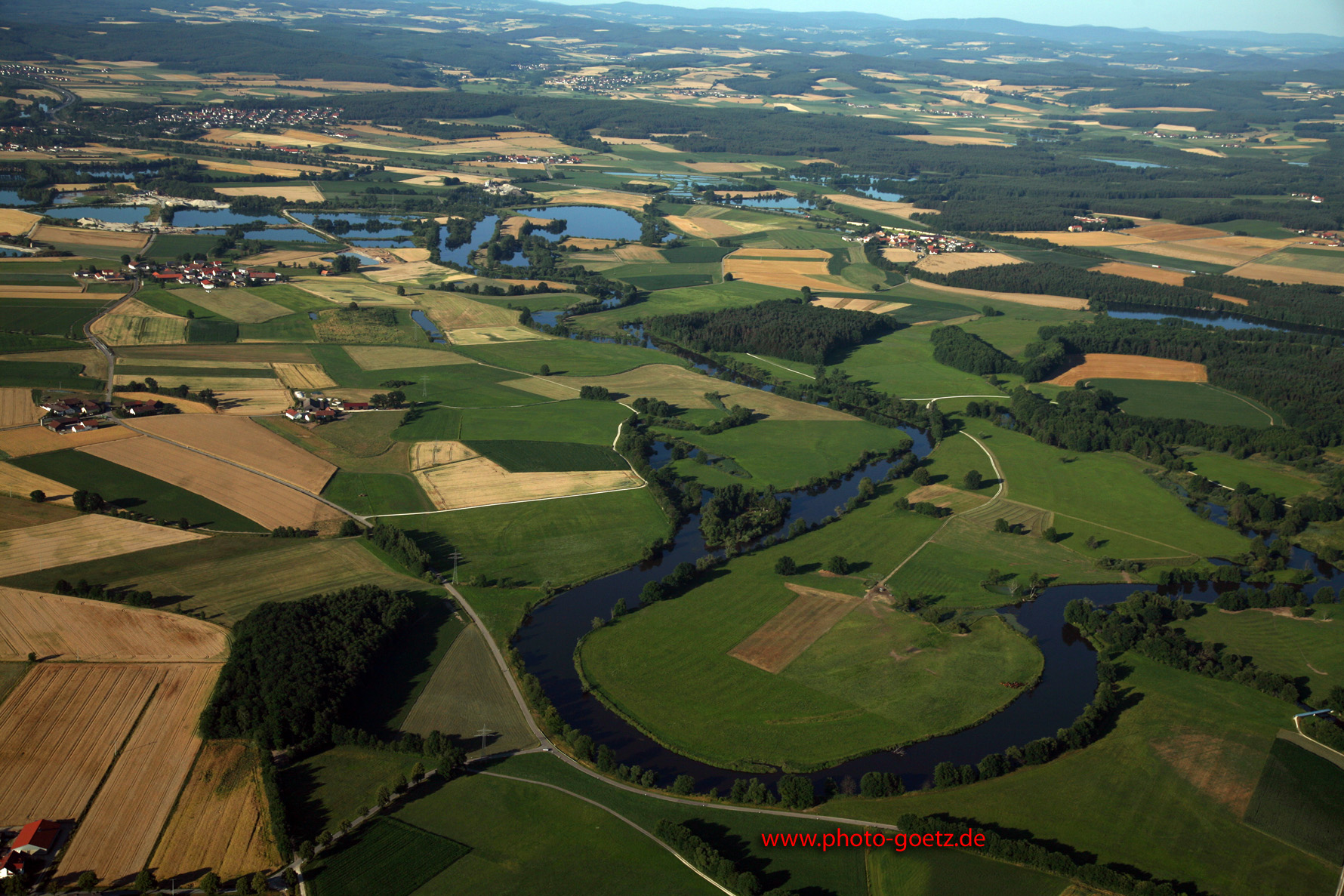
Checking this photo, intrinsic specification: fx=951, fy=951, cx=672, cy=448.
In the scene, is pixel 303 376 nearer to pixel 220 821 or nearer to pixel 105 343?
pixel 105 343

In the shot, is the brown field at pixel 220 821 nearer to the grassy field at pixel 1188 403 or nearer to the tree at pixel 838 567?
the tree at pixel 838 567

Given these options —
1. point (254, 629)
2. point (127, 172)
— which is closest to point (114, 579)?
point (254, 629)

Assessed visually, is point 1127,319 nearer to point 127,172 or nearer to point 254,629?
point 254,629

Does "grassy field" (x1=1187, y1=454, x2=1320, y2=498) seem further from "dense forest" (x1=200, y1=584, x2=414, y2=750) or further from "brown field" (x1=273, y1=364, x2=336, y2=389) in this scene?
"brown field" (x1=273, y1=364, x2=336, y2=389)

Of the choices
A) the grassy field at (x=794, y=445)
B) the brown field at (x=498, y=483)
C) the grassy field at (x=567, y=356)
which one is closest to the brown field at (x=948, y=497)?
the grassy field at (x=794, y=445)

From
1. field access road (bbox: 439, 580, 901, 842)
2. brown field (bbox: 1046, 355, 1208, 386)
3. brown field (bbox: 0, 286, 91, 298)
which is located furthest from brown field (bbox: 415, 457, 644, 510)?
brown field (bbox: 0, 286, 91, 298)

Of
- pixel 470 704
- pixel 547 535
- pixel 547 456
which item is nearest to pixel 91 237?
pixel 547 456

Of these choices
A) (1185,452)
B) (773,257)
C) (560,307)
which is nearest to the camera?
(1185,452)
